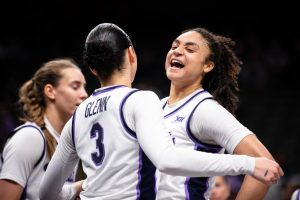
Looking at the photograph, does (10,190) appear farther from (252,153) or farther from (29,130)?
(252,153)

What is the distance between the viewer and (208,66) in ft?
11.0

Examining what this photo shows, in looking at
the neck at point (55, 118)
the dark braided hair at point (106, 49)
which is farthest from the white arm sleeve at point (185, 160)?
the neck at point (55, 118)

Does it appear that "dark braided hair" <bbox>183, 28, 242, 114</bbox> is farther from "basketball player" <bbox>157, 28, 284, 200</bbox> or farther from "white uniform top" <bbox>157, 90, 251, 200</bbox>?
"white uniform top" <bbox>157, 90, 251, 200</bbox>

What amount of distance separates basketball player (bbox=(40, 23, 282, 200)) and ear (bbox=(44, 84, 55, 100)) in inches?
46.4

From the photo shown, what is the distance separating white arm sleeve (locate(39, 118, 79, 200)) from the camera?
2.87 meters

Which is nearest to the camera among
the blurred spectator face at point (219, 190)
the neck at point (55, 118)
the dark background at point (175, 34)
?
the neck at point (55, 118)

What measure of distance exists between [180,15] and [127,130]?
36.2 feet

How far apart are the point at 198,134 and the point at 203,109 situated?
132mm

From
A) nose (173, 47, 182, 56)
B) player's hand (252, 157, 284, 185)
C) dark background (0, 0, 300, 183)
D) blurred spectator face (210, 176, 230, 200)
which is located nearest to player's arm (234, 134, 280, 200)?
player's hand (252, 157, 284, 185)

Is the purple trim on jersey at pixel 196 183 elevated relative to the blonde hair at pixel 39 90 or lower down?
lower down

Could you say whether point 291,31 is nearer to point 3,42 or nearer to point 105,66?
point 3,42

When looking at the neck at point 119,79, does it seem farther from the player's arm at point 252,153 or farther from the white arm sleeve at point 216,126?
the player's arm at point 252,153

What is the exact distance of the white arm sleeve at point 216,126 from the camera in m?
2.79

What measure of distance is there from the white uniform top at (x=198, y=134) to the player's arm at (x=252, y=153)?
4 cm
